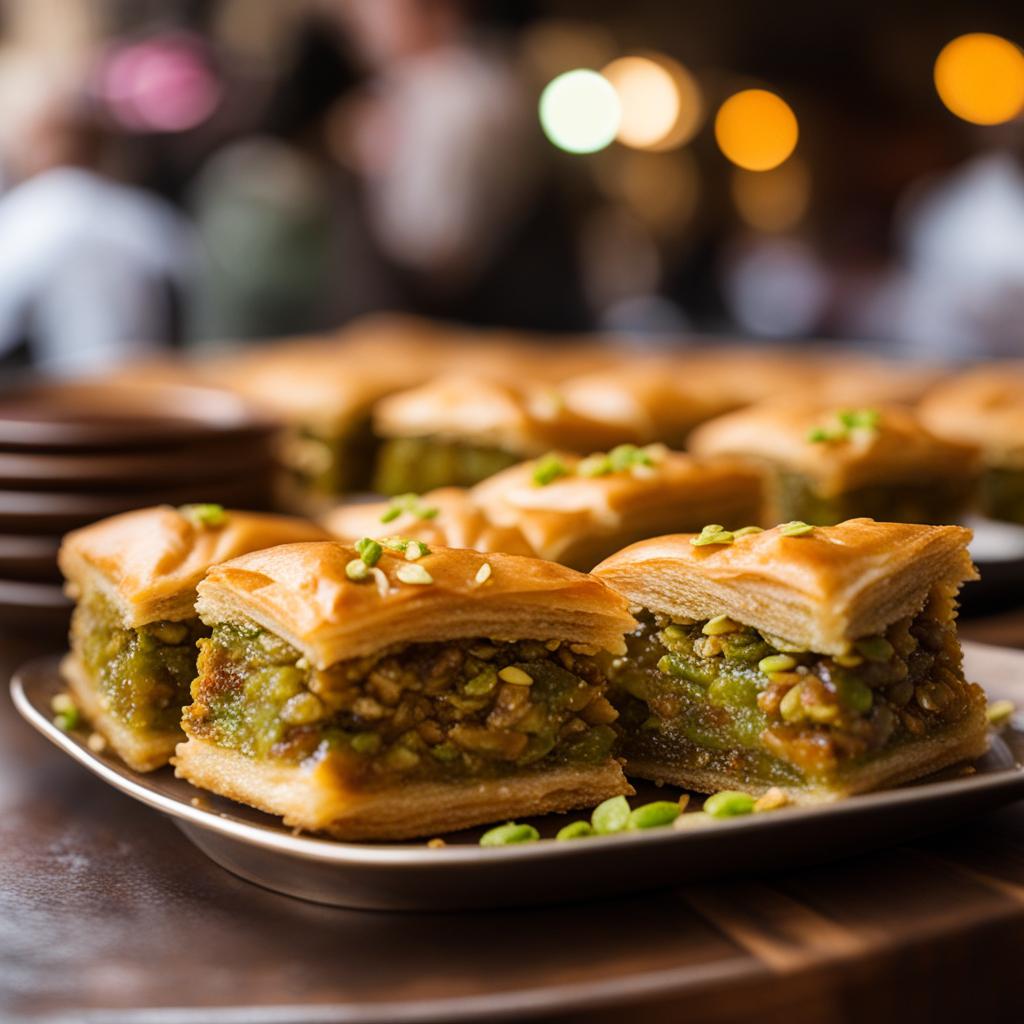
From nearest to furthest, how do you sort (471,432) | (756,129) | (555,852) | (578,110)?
(555,852), (471,432), (578,110), (756,129)

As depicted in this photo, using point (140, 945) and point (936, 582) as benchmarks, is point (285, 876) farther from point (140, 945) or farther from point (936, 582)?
point (936, 582)

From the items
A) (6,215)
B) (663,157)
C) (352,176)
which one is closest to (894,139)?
(663,157)

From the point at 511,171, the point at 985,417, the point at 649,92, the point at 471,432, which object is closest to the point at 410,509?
the point at 471,432

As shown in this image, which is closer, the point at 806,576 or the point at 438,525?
the point at 806,576

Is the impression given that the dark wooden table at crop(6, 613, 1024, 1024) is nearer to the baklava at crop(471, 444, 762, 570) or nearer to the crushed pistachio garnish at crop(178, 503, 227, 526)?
the crushed pistachio garnish at crop(178, 503, 227, 526)

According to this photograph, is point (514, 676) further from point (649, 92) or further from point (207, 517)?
point (649, 92)

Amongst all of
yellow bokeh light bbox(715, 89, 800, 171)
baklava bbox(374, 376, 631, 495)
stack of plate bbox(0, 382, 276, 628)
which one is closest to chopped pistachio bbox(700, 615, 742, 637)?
stack of plate bbox(0, 382, 276, 628)
